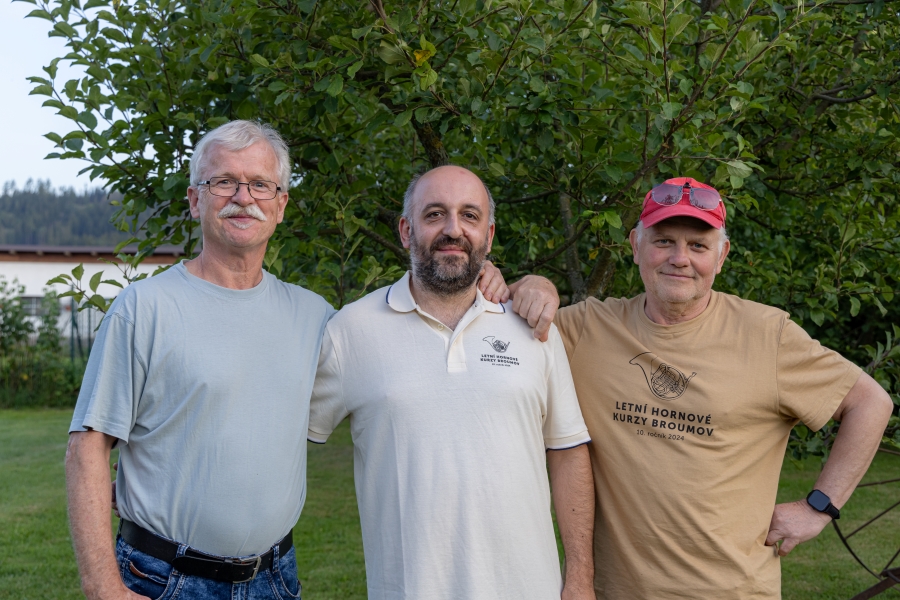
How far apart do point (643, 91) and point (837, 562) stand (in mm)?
5929

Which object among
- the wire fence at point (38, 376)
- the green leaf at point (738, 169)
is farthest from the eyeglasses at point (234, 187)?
the wire fence at point (38, 376)

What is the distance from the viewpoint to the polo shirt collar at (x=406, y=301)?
8.66ft

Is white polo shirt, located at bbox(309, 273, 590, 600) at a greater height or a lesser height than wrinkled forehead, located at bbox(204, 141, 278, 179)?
lesser

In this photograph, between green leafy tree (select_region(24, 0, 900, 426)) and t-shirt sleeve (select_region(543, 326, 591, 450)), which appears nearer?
t-shirt sleeve (select_region(543, 326, 591, 450))

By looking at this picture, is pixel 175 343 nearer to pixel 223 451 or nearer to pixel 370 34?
pixel 223 451

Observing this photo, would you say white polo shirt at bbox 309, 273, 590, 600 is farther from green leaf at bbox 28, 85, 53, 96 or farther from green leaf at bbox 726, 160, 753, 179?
green leaf at bbox 28, 85, 53, 96

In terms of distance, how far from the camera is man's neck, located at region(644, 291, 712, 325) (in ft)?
8.79

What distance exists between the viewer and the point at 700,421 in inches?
102

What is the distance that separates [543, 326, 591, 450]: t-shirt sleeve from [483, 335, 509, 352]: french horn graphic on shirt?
165 mm

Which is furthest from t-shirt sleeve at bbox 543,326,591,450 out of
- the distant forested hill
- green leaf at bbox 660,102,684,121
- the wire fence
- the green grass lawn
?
the distant forested hill

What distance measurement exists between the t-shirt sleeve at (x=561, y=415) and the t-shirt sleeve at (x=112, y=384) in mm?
1264

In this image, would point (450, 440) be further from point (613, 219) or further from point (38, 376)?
point (38, 376)

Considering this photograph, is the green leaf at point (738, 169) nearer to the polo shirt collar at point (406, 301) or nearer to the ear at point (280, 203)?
the polo shirt collar at point (406, 301)

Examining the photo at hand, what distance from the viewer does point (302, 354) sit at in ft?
8.46
